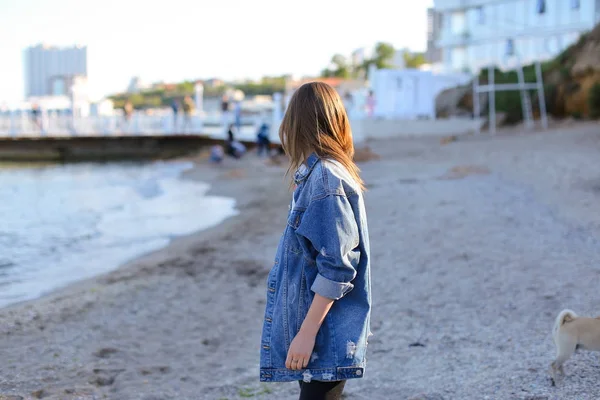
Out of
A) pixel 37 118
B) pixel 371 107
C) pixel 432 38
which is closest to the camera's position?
pixel 371 107

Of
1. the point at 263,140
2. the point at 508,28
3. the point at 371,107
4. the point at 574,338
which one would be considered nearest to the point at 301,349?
the point at 574,338

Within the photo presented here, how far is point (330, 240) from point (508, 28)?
38.9 metres

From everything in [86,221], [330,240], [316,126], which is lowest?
[86,221]

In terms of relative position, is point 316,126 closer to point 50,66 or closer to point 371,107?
point 371,107

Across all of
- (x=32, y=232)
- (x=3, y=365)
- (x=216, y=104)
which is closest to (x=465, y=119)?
(x=32, y=232)

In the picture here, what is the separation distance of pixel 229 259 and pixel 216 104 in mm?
103447

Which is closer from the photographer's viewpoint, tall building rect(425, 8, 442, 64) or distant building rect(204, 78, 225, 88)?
tall building rect(425, 8, 442, 64)

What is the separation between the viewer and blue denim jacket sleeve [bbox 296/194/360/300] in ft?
7.21

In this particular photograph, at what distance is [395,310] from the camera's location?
5.91 meters

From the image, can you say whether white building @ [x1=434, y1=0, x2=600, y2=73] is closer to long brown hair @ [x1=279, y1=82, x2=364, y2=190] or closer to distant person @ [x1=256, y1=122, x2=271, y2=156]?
distant person @ [x1=256, y1=122, x2=271, y2=156]

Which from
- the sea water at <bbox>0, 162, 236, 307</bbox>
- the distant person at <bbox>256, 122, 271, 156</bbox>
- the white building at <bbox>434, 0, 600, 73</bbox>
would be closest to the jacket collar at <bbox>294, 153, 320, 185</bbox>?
the sea water at <bbox>0, 162, 236, 307</bbox>

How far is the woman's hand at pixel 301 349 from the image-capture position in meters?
2.24

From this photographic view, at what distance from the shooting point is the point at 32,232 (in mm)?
13477

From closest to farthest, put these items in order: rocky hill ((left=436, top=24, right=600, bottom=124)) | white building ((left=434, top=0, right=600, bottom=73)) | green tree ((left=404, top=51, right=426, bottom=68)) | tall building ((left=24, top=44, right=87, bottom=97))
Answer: rocky hill ((left=436, top=24, right=600, bottom=124))
white building ((left=434, top=0, right=600, bottom=73))
green tree ((left=404, top=51, right=426, bottom=68))
tall building ((left=24, top=44, right=87, bottom=97))
